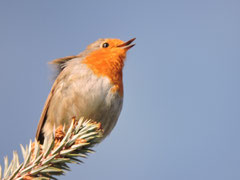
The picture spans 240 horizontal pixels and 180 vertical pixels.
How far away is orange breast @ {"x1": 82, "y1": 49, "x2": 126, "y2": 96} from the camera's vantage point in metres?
3.69

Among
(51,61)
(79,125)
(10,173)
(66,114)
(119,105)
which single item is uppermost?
(51,61)

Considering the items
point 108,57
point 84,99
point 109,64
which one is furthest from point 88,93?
point 108,57

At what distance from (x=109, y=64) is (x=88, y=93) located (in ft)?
1.71

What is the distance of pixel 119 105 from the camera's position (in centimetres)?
380

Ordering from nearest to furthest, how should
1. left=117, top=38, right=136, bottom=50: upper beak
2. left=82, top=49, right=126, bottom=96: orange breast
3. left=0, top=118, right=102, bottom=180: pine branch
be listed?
left=0, top=118, right=102, bottom=180: pine branch
left=82, top=49, right=126, bottom=96: orange breast
left=117, top=38, right=136, bottom=50: upper beak

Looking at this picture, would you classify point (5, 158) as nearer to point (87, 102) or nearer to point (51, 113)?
point (87, 102)

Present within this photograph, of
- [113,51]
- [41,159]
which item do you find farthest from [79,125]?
[113,51]

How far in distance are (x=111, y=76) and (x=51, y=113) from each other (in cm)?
93

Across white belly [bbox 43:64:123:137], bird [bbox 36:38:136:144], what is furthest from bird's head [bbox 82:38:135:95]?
white belly [bbox 43:64:123:137]

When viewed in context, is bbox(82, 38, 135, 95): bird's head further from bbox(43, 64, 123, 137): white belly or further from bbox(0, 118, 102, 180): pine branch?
bbox(0, 118, 102, 180): pine branch

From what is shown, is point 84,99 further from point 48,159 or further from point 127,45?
point 48,159

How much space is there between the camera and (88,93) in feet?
11.6

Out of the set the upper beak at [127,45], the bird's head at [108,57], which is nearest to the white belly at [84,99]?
the bird's head at [108,57]

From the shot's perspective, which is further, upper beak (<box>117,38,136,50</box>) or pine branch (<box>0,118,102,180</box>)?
upper beak (<box>117,38,136,50</box>)
